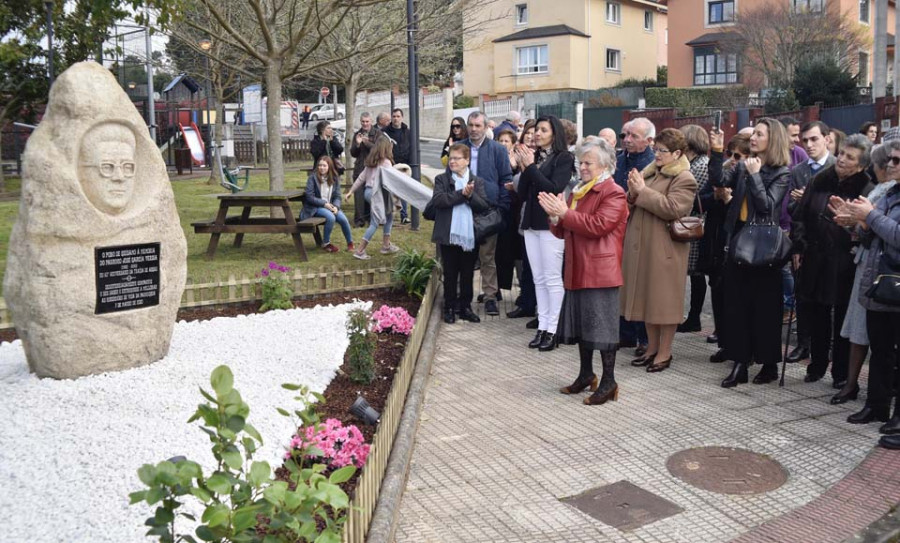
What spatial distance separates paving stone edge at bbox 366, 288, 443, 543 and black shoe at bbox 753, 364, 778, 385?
111 inches

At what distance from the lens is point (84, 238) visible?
6684 mm

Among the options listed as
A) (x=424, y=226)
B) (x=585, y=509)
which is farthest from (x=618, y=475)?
(x=424, y=226)

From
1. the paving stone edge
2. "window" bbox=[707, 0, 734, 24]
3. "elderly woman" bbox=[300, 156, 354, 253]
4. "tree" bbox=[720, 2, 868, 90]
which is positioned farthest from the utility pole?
"window" bbox=[707, 0, 734, 24]

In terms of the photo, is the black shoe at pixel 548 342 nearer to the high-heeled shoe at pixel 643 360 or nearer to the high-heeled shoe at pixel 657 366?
the high-heeled shoe at pixel 643 360

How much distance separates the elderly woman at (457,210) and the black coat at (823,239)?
3.40 m

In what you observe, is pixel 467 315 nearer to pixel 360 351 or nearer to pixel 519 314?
pixel 519 314

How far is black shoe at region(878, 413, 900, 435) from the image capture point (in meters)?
6.21

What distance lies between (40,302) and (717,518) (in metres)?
4.86

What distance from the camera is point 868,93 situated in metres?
32.0

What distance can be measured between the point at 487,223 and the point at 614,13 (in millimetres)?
48524

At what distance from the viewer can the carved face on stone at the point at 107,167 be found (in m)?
6.70

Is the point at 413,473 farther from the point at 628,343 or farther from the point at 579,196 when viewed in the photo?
the point at 628,343

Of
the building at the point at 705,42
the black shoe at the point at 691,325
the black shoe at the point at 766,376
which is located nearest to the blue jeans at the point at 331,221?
the black shoe at the point at 691,325

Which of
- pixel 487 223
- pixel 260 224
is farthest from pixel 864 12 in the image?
pixel 487 223
